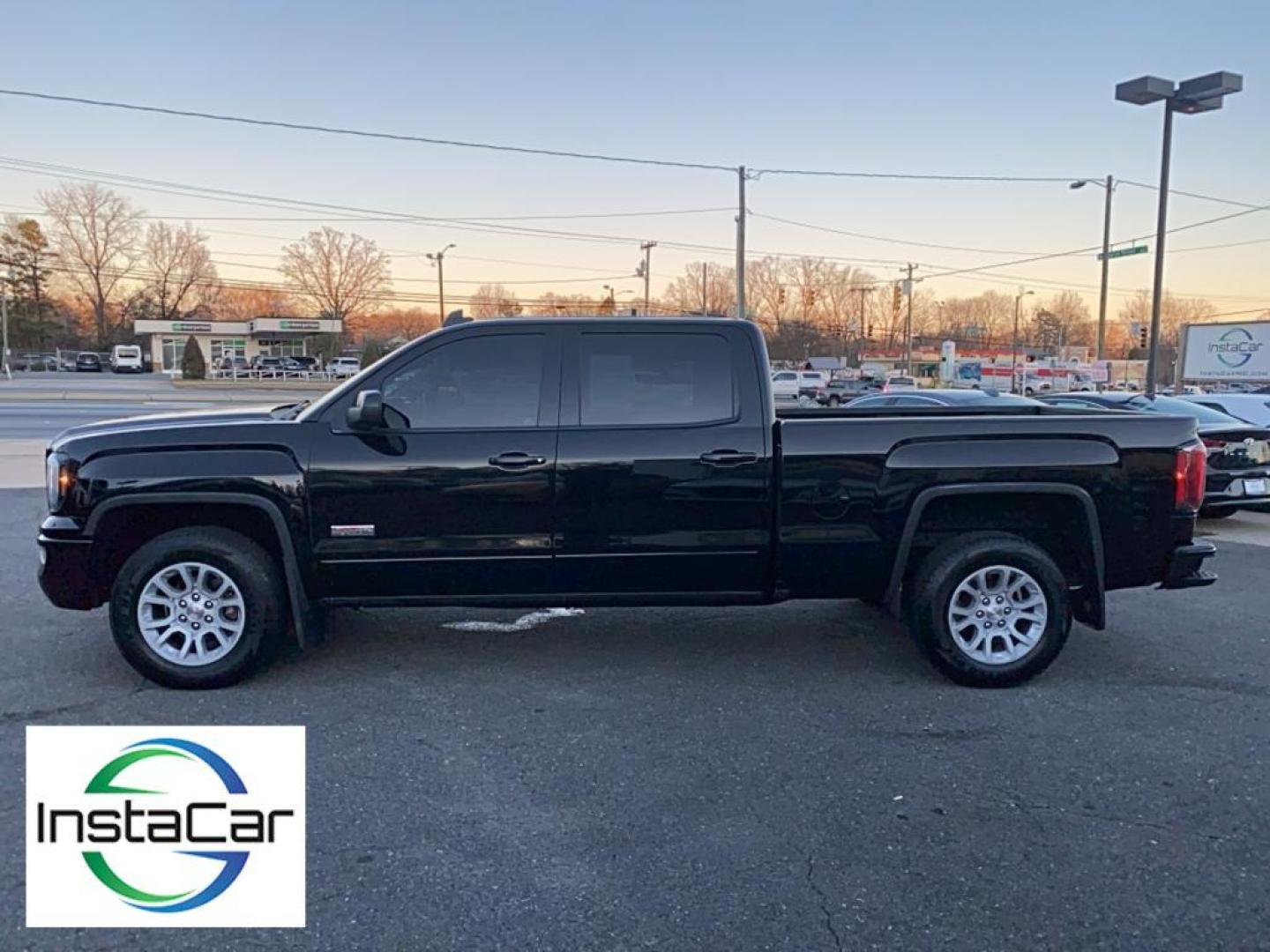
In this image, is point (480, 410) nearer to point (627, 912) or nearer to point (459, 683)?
point (459, 683)

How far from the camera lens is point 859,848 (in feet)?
10.3

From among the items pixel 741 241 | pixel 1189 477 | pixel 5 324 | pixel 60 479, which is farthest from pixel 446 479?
pixel 5 324

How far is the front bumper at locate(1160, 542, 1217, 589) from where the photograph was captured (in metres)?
4.78

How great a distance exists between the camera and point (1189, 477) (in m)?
4.75

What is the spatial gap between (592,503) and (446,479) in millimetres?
762

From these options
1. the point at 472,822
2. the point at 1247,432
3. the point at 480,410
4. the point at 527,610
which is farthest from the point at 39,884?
the point at 1247,432

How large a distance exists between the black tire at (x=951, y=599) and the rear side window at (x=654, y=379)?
1.43m

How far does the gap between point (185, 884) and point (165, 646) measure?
2.04m

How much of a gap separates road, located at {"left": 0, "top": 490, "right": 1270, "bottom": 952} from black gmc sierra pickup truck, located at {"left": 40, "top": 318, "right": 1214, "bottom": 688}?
0.46m

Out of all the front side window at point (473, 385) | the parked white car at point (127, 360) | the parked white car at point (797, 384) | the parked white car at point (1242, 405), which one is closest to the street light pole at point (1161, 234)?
the parked white car at point (1242, 405)

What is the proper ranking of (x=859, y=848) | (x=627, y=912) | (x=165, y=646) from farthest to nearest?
(x=165, y=646)
(x=859, y=848)
(x=627, y=912)

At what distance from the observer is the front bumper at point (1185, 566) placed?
4.78 m

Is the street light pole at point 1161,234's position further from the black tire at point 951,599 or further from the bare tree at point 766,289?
the bare tree at point 766,289

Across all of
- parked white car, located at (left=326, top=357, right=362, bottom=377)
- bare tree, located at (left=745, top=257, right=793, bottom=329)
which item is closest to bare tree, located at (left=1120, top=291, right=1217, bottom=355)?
bare tree, located at (left=745, top=257, right=793, bottom=329)
